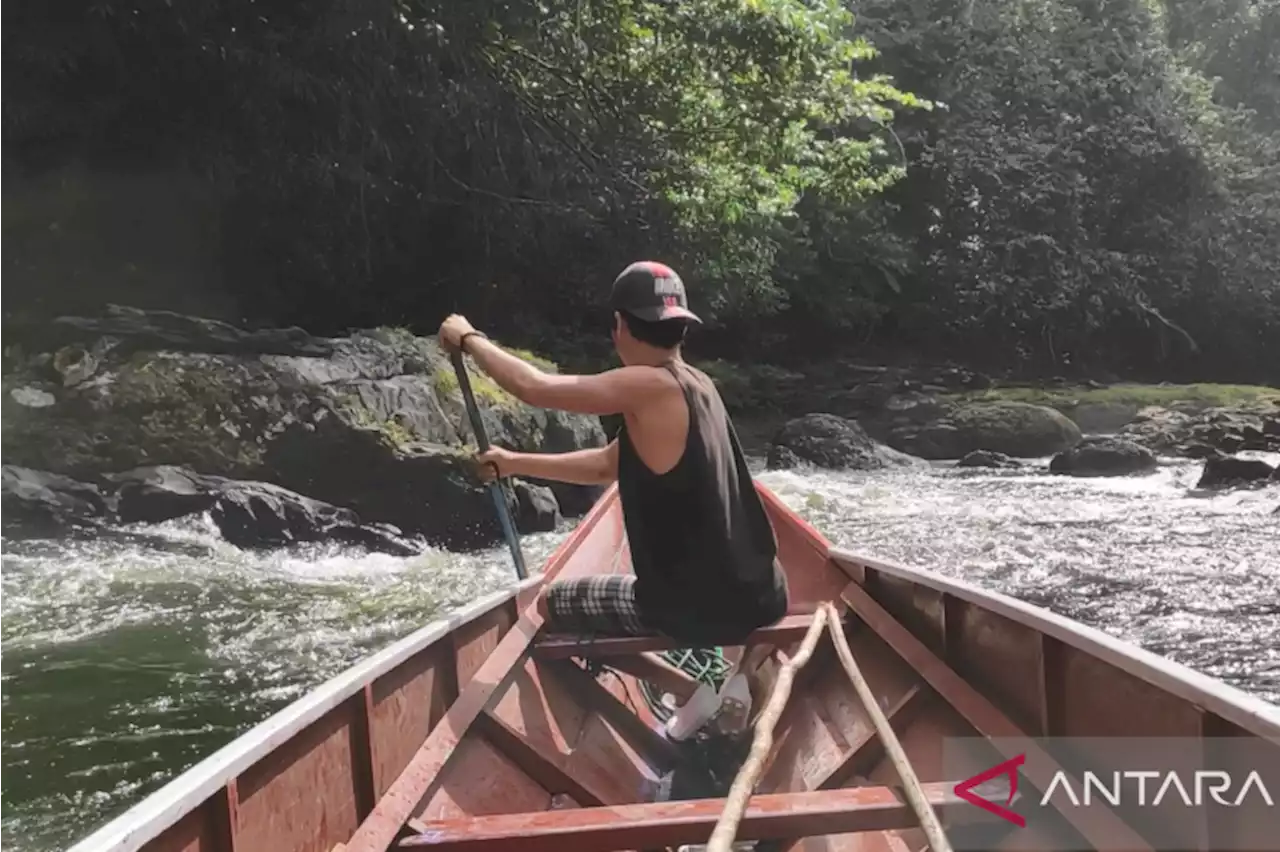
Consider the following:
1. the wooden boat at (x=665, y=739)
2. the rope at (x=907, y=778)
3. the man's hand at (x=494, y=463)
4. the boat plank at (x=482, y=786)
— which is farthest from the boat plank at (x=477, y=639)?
the rope at (x=907, y=778)


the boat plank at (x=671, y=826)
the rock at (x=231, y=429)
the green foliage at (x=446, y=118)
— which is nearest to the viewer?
the boat plank at (x=671, y=826)

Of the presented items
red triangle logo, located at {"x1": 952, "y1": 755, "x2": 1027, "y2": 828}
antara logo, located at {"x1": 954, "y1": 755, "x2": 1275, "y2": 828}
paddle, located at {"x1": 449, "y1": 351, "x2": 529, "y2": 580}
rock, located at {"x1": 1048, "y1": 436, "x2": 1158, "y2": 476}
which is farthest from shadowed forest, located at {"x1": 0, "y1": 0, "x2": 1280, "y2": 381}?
antara logo, located at {"x1": 954, "y1": 755, "x2": 1275, "y2": 828}

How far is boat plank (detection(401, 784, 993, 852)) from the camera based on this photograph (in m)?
2.22

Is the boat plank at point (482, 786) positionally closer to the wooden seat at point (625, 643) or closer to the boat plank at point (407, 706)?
the boat plank at point (407, 706)

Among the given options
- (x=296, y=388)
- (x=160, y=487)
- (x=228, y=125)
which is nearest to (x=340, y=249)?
(x=228, y=125)

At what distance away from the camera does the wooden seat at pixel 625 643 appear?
345 cm

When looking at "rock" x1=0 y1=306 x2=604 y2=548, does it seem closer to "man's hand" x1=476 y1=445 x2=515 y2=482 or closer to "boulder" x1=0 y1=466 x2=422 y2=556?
"boulder" x1=0 y1=466 x2=422 y2=556

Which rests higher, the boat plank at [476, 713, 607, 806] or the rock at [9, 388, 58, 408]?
the rock at [9, 388, 58, 408]

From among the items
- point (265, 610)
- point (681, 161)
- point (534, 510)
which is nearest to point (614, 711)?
point (265, 610)

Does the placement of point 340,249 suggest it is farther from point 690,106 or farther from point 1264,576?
point 1264,576

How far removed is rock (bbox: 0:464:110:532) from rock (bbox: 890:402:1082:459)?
1273 centimetres

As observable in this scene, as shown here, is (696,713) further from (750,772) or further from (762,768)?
(750,772)

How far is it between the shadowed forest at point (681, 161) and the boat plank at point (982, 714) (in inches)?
329

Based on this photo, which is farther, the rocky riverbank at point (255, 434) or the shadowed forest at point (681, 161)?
the shadowed forest at point (681, 161)
